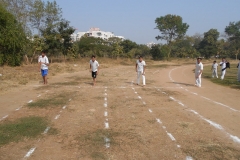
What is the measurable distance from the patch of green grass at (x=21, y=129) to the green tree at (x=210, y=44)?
66206mm

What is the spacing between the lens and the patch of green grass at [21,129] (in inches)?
192

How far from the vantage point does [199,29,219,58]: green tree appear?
65.9m

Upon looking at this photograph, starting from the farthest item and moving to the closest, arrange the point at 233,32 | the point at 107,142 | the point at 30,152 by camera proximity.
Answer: the point at 233,32 → the point at 107,142 → the point at 30,152

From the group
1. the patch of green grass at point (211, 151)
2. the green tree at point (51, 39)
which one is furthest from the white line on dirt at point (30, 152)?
the green tree at point (51, 39)

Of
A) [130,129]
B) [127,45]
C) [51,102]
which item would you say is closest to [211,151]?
[130,129]

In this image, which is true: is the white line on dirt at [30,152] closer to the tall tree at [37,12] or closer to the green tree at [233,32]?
the tall tree at [37,12]

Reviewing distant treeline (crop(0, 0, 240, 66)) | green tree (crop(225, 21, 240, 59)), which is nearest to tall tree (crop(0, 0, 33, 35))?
distant treeline (crop(0, 0, 240, 66))

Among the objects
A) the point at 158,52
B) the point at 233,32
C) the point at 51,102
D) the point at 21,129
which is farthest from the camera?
the point at 233,32

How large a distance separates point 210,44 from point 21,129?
69420 millimetres

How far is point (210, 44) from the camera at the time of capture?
2660 inches

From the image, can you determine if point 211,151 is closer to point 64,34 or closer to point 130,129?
point 130,129

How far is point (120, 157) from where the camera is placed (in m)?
4.03

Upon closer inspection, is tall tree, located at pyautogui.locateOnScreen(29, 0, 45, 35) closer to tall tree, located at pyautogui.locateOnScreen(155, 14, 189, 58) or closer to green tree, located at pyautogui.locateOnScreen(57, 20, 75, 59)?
green tree, located at pyautogui.locateOnScreen(57, 20, 75, 59)

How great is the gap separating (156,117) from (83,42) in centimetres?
4261
